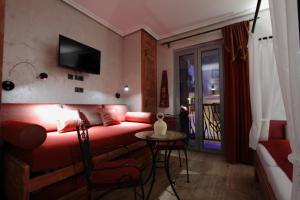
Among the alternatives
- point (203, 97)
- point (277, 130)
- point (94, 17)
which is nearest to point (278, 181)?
point (277, 130)

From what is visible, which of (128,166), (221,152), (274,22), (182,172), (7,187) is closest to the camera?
(274,22)

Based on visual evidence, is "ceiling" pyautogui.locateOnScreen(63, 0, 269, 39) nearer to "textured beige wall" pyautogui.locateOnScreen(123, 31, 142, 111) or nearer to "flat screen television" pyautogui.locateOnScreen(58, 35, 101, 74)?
"textured beige wall" pyautogui.locateOnScreen(123, 31, 142, 111)

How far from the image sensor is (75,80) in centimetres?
276

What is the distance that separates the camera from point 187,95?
356cm

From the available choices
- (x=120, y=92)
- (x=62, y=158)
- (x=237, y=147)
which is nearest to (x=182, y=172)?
(x=237, y=147)

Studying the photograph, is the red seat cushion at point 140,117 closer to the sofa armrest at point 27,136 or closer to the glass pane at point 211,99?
the glass pane at point 211,99

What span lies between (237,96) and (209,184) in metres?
1.69

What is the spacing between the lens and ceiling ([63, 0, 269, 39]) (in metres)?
2.70

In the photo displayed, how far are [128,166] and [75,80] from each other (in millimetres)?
2094

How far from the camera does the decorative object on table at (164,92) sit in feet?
12.4

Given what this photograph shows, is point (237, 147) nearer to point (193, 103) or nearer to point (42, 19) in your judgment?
point (193, 103)

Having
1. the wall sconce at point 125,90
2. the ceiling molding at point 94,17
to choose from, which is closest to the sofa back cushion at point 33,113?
the wall sconce at point 125,90

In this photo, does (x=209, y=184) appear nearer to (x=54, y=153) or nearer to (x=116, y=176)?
(x=116, y=176)

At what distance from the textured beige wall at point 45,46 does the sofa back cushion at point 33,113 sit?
22 centimetres
